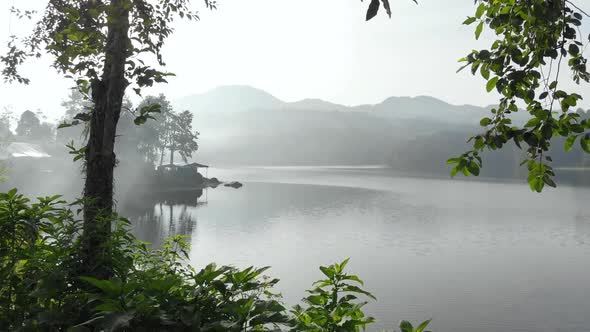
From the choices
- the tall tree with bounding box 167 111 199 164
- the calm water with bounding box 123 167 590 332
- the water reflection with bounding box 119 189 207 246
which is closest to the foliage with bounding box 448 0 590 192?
the calm water with bounding box 123 167 590 332

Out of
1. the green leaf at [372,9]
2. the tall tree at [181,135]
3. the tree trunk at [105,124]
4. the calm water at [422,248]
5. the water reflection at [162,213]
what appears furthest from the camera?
the tall tree at [181,135]

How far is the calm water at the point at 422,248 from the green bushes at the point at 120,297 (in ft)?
43.2

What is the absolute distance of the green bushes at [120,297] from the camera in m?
2.13

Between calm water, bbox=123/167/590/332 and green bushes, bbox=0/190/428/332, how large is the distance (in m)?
13.2

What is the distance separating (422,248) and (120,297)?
27.6 m

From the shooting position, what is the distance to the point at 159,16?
4449mm

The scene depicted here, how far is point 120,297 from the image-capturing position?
2.13m

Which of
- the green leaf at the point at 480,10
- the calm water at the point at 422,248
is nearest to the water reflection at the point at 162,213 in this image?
the calm water at the point at 422,248

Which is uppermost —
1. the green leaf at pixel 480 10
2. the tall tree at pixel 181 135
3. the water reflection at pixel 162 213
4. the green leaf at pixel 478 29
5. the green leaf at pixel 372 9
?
the tall tree at pixel 181 135

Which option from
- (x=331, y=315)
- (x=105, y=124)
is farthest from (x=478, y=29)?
(x=105, y=124)

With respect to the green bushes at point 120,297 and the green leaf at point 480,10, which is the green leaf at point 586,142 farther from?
the green bushes at point 120,297

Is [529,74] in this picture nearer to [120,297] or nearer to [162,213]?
[120,297]

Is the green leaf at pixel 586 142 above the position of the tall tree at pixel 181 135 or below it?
below

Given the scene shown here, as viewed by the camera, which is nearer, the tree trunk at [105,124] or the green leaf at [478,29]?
the green leaf at [478,29]
